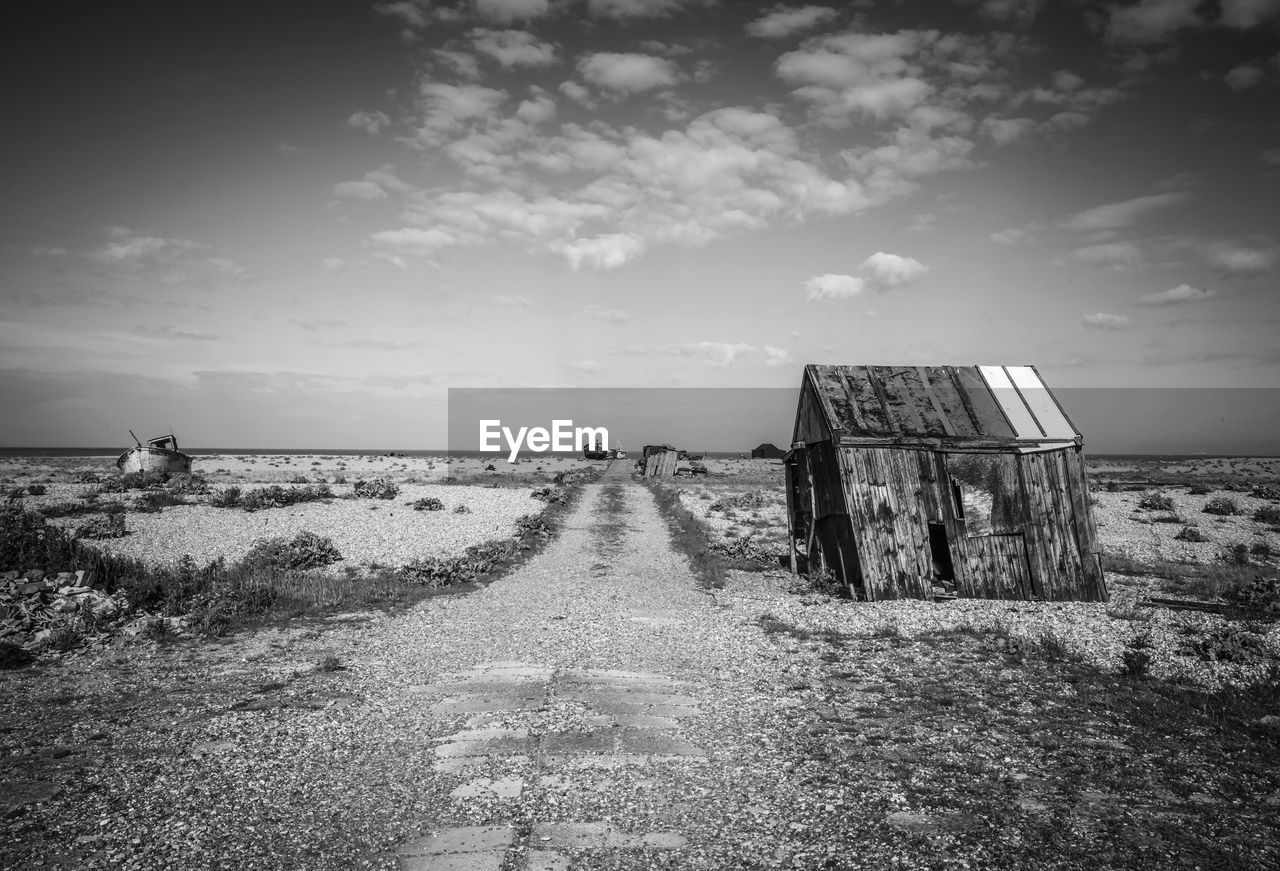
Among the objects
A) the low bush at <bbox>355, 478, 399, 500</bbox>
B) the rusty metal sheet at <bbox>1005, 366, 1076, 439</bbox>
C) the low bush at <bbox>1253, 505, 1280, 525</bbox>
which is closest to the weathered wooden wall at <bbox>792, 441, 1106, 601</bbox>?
the rusty metal sheet at <bbox>1005, 366, 1076, 439</bbox>

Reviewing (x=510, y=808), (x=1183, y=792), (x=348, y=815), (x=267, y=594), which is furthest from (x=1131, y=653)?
(x=267, y=594)

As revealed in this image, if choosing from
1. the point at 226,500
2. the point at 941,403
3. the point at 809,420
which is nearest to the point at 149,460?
the point at 226,500

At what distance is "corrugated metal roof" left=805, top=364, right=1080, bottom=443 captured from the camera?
49.4ft

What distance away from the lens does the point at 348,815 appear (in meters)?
5.58

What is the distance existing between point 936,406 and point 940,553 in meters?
3.57

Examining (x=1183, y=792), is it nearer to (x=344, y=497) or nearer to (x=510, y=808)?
(x=510, y=808)

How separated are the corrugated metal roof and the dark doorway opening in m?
2.10

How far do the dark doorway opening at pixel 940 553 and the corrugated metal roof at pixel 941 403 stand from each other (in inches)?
82.9

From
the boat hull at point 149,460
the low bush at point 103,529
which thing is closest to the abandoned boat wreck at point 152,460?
the boat hull at point 149,460

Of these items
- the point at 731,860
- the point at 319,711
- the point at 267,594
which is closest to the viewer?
the point at 731,860

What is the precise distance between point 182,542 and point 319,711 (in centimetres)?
1612

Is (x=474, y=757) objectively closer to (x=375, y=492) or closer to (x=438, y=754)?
(x=438, y=754)

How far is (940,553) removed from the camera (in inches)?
635

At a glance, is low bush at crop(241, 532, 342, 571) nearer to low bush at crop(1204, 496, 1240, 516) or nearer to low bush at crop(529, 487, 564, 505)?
low bush at crop(529, 487, 564, 505)
